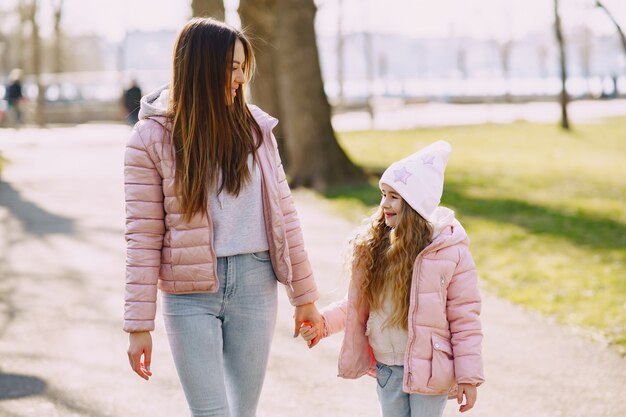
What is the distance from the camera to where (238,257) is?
2.96 m

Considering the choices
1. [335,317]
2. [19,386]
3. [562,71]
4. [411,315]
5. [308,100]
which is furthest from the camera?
[562,71]

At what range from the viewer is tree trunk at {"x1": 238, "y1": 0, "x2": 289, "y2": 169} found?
54.3 feet

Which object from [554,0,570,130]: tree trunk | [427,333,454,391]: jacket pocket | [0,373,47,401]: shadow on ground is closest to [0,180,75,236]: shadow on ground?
→ [0,373,47,401]: shadow on ground

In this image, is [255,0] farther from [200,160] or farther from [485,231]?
[200,160]

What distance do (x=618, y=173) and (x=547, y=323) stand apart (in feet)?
34.4

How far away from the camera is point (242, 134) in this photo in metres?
2.99

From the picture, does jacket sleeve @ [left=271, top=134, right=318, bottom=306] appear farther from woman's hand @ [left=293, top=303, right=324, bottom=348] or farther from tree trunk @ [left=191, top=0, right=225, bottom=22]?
tree trunk @ [left=191, top=0, right=225, bottom=22]

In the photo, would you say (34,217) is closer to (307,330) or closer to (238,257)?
(307,330)

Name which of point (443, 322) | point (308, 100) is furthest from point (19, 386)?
point (308, 100)

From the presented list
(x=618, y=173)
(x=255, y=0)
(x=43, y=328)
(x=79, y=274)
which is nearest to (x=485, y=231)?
(x=79, y=274)

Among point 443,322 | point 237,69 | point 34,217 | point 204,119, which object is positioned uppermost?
point 237,69

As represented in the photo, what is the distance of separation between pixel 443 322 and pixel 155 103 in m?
1.23

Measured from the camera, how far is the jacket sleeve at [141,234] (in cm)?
291

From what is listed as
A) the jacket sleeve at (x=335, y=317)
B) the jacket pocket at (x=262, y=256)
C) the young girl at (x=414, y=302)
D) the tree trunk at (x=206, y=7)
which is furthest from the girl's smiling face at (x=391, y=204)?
the tree trunk at (x=206, y=7)
